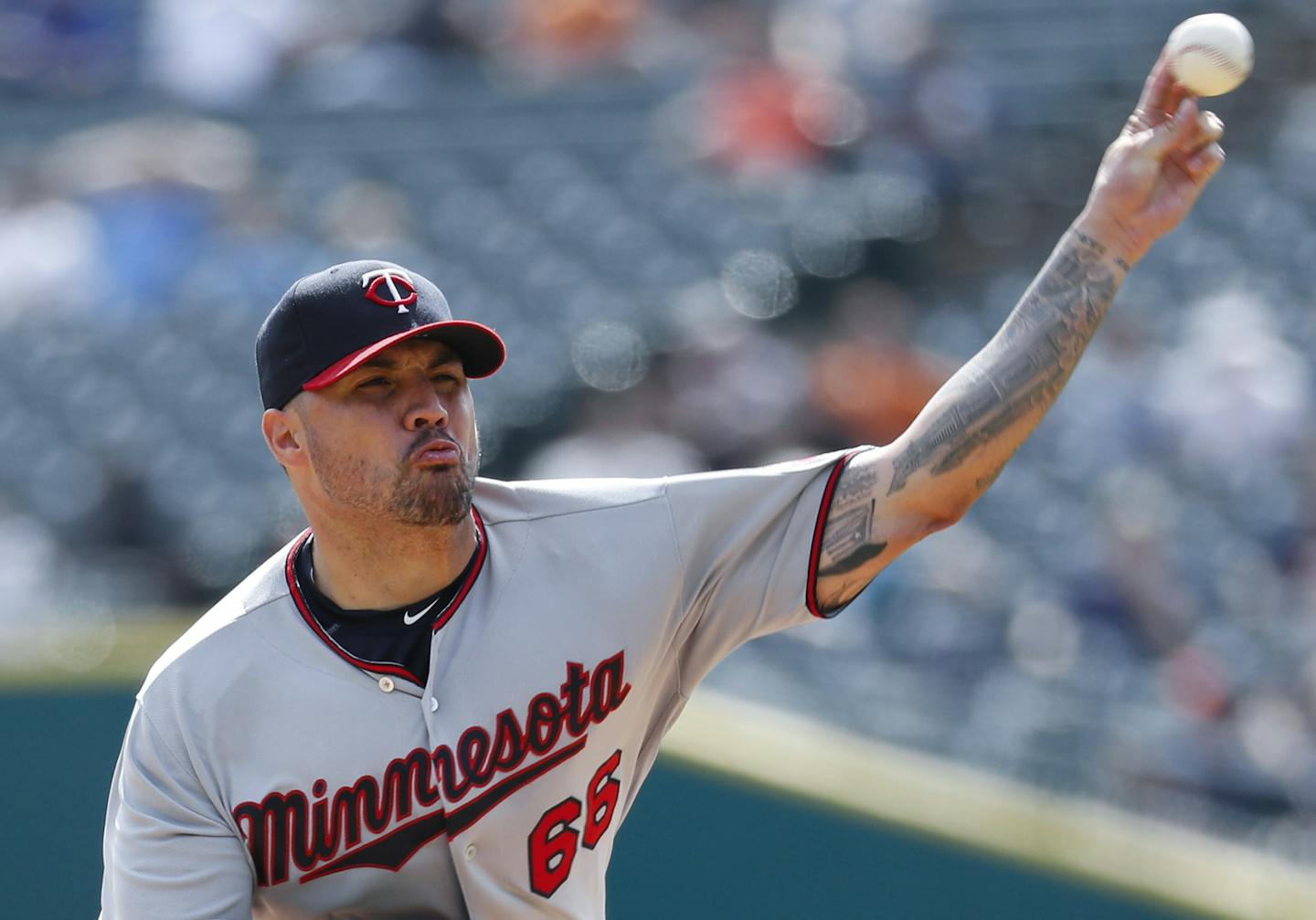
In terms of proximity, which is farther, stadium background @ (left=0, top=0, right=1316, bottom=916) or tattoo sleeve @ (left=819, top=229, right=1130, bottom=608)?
stadium background @ (left=0, top=0, right=1316, bottom=916)

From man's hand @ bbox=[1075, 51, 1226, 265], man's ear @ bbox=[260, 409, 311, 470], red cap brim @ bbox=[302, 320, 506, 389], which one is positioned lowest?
man's ear @ bbox=[260, 409, 311, 470]

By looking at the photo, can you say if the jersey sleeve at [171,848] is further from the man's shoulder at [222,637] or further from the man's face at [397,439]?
the man's face at [397,439]

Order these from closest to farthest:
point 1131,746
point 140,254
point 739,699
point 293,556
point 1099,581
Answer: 1. point 293,556
2. point 1131,746
3. point 739,699
4. point 1099,581
5. point 140,254

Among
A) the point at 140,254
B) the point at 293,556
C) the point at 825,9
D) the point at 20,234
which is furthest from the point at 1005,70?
the point at 293,556

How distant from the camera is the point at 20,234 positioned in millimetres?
7352

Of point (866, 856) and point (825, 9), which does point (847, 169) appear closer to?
point (825, 9)

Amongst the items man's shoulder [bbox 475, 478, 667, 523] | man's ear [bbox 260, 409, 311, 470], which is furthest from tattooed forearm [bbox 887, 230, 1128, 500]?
man's ear [bbox 260, 409, 311, 470]

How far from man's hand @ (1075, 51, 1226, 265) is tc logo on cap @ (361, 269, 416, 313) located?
2.70 feet

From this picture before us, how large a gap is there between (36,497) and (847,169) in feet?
11.4

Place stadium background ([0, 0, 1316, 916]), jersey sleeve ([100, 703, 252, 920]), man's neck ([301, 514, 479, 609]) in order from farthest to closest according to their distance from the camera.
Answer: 1. stadium background ([0, 0, 1316, 916])
2. man's neck ([301, 514, 479, 609])
3. jersey sleeve ([100, 703, 252, 920])

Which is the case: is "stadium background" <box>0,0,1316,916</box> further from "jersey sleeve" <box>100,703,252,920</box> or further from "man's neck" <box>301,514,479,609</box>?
"jersey sleeve" <box>100,703,252,920</box>

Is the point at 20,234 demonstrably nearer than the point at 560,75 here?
Yes

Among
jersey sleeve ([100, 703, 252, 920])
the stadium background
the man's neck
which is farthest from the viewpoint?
the stadium background

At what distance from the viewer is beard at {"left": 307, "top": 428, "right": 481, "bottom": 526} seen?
219cm
